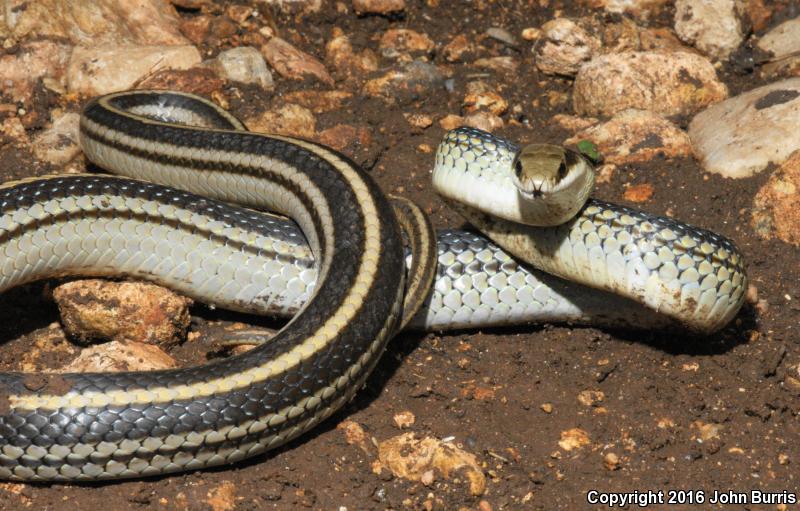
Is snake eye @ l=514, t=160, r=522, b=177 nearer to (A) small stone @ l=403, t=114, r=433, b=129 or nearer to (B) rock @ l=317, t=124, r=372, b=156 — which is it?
(B) rock @ l=317, t=124, r=372, b=156

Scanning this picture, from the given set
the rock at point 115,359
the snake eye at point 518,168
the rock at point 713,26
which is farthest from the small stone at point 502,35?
the rock at point 115,359

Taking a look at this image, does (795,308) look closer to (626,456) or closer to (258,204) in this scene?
(626,456)

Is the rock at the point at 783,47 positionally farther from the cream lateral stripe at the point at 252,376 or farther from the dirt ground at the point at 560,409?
the cream lateral stripe at the point at 252,376

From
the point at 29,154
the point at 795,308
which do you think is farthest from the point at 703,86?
the point at 29,154

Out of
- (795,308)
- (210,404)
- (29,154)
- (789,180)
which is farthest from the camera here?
(29,154)

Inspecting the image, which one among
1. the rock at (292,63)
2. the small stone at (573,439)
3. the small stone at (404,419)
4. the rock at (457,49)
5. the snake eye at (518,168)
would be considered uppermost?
the snake eye at (518,168)

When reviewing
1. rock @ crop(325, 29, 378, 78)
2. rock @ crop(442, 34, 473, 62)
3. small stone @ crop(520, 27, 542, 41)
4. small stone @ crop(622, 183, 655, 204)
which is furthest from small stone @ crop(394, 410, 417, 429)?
small stone @ crop(520, 27, 542, 41)
